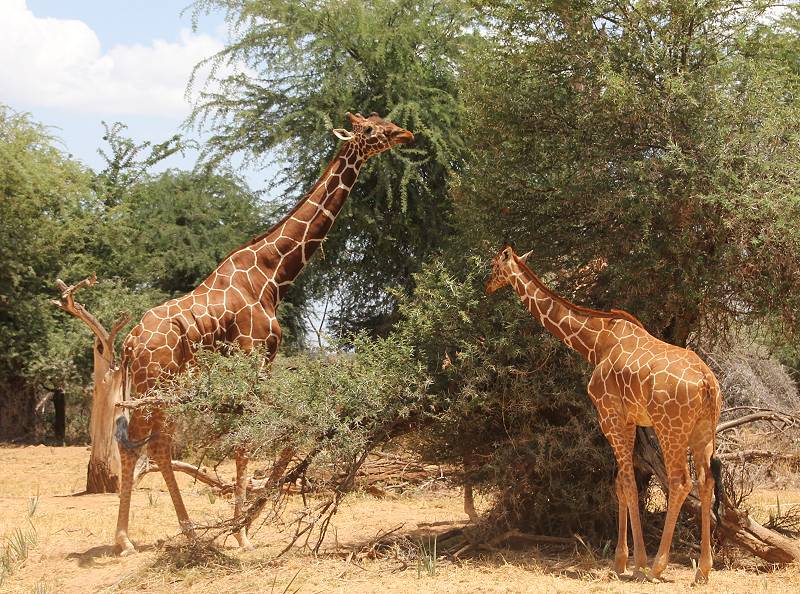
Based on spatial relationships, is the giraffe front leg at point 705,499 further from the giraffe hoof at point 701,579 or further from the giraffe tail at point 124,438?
the giraffe tail at point 124,438

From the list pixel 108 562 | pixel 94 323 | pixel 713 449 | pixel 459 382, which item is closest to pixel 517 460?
pixel 459 382

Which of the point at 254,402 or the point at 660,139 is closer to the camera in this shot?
the point at 254,402

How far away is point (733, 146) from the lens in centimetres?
897

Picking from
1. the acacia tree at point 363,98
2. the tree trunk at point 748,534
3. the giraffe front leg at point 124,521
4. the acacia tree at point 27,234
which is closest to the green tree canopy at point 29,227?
the acacia tree at point 27,234

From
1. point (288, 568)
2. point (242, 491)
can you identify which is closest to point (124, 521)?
point (242, 491)

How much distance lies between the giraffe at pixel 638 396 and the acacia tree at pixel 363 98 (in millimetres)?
7934

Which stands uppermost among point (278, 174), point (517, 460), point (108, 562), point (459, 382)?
point (278, 174)

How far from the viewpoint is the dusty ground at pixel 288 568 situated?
A: 7941 mm

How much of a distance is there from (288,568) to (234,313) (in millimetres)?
2571

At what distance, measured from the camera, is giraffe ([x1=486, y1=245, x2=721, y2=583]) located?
25.0ft

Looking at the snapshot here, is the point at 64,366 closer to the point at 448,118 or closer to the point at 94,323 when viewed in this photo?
the point at 94,323

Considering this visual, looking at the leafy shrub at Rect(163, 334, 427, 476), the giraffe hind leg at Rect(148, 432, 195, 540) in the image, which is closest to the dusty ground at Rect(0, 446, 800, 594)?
the giraffe hind leg at Rect(148, 432, 195, 540)

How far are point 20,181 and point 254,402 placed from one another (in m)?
13.1

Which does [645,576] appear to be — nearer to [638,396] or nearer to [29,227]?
[638,396]
